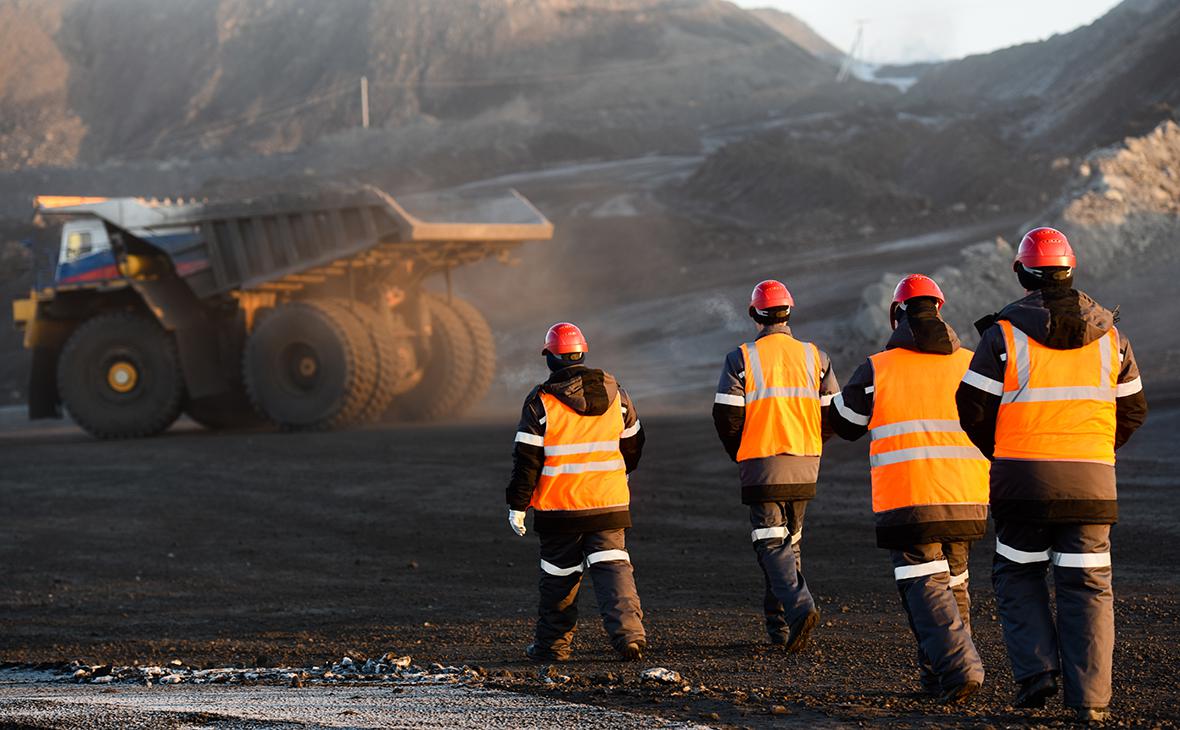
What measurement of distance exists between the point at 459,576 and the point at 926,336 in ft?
16.3

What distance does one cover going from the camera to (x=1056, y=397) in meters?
5.25

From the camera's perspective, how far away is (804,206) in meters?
40.7

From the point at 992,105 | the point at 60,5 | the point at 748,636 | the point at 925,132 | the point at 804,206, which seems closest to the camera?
the point at 748,636

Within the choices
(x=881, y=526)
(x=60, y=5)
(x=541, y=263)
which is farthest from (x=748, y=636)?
(x=60, y=5)

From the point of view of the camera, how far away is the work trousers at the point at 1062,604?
16.9 feet

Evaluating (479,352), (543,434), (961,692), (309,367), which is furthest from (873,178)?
(961,692)

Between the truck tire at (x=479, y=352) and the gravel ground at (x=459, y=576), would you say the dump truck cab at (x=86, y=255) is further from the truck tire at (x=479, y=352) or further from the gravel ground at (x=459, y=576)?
the truck tire at (x=479, y=352)

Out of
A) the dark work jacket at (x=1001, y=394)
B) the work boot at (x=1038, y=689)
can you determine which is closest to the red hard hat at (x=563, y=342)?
the dark work jacket at (x=1001, y=394)

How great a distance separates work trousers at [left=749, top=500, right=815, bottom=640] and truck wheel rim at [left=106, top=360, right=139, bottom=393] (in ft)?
44.7

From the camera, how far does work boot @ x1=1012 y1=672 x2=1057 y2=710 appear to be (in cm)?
525

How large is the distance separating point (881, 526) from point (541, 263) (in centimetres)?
3053

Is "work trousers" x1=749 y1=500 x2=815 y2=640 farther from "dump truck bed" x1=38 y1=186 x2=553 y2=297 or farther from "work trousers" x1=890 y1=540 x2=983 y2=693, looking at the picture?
"dump truck bed" x1=38 y1=186 x2=553 y2=297

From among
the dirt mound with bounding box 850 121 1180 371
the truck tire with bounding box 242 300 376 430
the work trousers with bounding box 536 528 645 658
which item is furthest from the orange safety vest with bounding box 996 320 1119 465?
the dirt mound with bounding box 850 121 1180 371

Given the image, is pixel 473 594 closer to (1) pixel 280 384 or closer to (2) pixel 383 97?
(1) pixel 280 384
